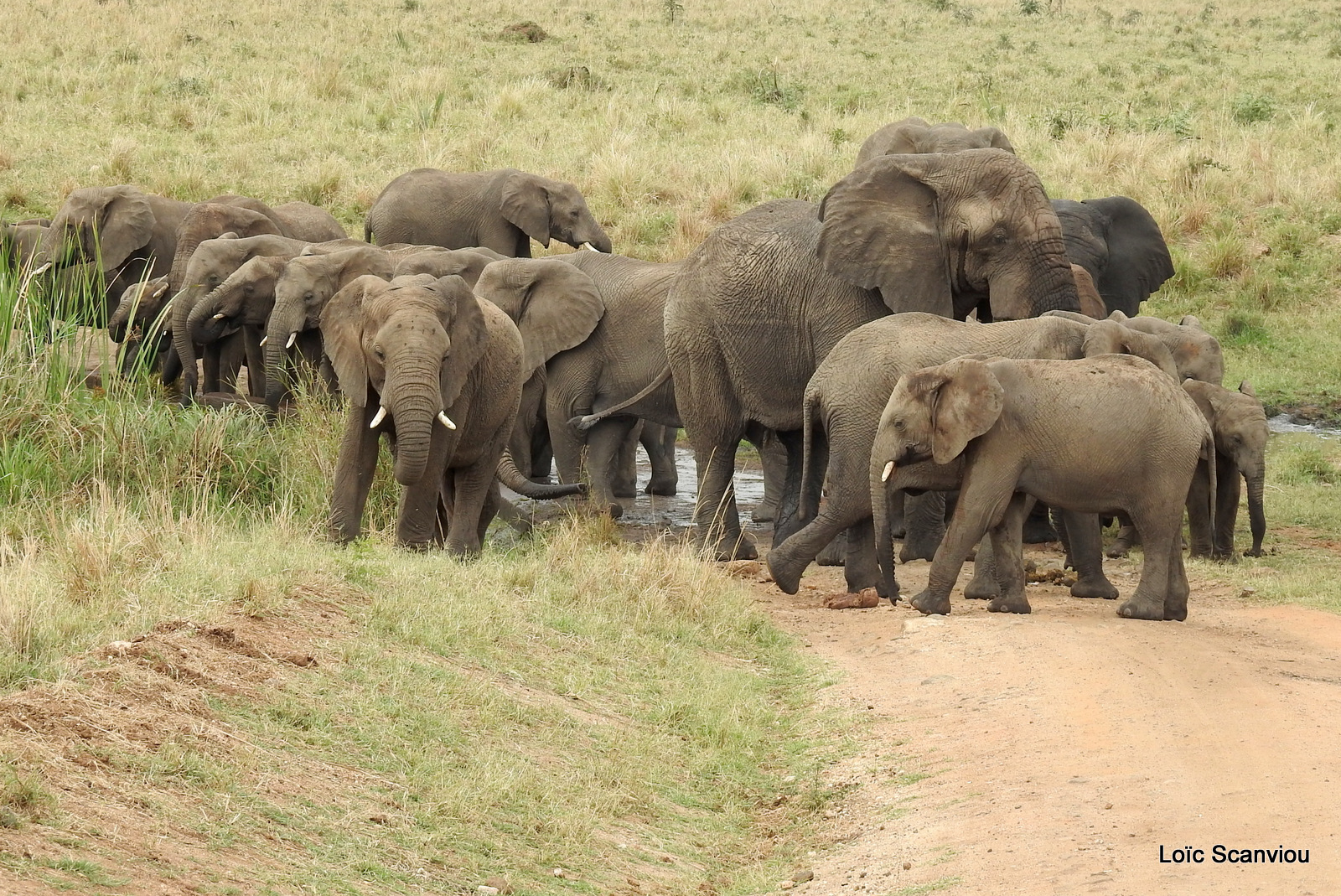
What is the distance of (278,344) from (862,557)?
4.60 metres

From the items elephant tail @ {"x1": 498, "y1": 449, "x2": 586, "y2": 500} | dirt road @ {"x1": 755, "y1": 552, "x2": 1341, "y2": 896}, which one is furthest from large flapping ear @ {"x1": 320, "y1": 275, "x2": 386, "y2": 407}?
dirt road @ {"x1": 755, "y1": 552, "x2": 1341, "y2": 896}

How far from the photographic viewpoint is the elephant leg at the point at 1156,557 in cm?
877

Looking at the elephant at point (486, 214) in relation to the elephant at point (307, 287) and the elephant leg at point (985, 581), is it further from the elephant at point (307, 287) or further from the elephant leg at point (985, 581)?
the elephant leg at point (985, 581)

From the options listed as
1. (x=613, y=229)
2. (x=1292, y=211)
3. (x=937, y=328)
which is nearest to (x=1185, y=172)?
(x=1292, y=211)

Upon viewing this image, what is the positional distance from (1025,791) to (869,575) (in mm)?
4486

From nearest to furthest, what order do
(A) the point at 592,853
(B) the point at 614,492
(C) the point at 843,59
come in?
(A) the point at 592,853 < (B) the point at 614,492 < (C) the point at 843,59

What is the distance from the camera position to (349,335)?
9562mm

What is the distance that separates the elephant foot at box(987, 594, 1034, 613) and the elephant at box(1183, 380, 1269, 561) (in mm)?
2098

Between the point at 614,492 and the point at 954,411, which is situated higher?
the point at 954,411

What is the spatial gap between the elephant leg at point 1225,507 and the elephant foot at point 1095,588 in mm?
1342

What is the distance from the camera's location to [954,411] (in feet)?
28.6

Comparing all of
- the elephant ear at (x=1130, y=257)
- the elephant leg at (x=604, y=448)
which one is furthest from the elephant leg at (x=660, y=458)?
the elephant ear at (x=1130, y=257)

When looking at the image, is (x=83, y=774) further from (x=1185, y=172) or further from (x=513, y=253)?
(x=1185, y=172)

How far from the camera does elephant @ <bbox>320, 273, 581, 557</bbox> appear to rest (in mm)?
9078
